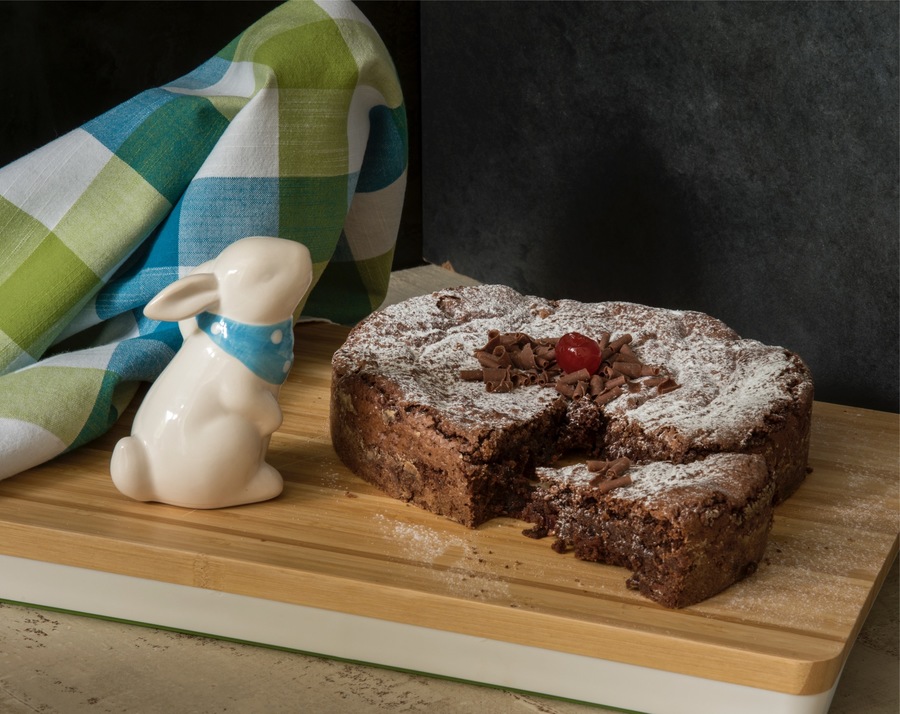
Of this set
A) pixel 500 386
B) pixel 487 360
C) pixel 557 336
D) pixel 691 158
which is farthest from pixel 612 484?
pixel 691 158

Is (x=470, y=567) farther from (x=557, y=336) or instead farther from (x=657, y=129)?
(x=657, y=129)

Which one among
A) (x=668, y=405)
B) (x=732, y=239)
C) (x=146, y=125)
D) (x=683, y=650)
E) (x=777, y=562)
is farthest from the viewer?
(x=732, y=239)

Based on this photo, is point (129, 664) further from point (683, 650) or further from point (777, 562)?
point (777, 562)

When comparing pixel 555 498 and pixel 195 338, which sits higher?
pixel 195 338

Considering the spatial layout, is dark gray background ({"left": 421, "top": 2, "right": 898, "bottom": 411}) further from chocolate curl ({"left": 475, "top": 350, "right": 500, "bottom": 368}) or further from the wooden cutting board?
chocolate curl ({"left": 475, "top": 350, "right": 500, "bottom": 368})

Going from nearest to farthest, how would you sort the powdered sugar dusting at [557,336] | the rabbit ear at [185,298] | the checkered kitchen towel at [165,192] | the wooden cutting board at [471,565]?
the wooden cutting board at [471,565] < the rabbit ear at [185,298] < the powdered sugar dusting at [557,336] < the checkered kitchen towel at [165,192]

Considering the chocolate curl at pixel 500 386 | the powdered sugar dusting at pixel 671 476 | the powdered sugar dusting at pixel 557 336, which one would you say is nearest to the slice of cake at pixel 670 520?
the powdered sugar dusting at pixel 671 476

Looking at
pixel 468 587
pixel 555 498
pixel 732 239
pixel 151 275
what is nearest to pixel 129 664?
pixel 468 587

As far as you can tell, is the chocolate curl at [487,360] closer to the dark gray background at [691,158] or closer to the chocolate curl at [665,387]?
the chocolate curl at [665,387]

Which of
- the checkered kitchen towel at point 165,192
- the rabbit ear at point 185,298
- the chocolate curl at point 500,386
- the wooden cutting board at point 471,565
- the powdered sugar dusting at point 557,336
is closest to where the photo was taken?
the wooden cutting board at point 471,565
